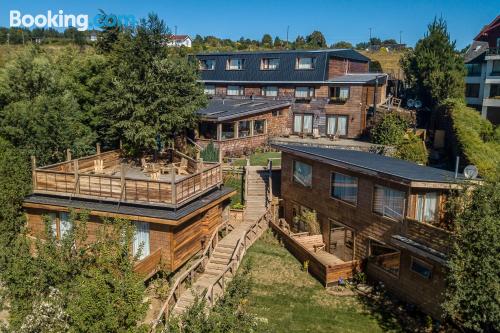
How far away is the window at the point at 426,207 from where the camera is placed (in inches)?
737

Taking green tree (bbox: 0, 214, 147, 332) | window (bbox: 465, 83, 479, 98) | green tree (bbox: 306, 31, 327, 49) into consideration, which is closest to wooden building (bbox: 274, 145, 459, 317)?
green tree (bbox: 0, 214, 147, 332)

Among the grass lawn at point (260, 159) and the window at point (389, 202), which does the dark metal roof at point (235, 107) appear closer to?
the grass lawn at point (260, 159)

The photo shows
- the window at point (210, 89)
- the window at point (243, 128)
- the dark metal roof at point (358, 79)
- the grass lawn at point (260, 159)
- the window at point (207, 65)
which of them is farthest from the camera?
the window at point (207, 65)

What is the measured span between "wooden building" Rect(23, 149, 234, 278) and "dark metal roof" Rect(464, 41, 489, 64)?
3748 cm

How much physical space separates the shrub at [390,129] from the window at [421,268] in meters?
18.4

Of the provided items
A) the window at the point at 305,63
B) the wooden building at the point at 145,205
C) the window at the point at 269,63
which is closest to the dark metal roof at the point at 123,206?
the wooden building at the point at 145,205

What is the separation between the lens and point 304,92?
1751 inches

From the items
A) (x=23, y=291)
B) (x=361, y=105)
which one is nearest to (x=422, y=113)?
(x=361, y=105)

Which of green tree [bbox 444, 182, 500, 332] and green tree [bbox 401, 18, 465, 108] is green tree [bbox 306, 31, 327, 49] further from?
green tree [bbox 444, 182, 500, 332]

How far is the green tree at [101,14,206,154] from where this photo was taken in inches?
1144

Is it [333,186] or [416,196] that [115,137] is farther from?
[416,196]

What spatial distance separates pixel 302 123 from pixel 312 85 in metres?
3.87

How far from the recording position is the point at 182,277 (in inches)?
764

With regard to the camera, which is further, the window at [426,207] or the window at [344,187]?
the window at [344,187]
